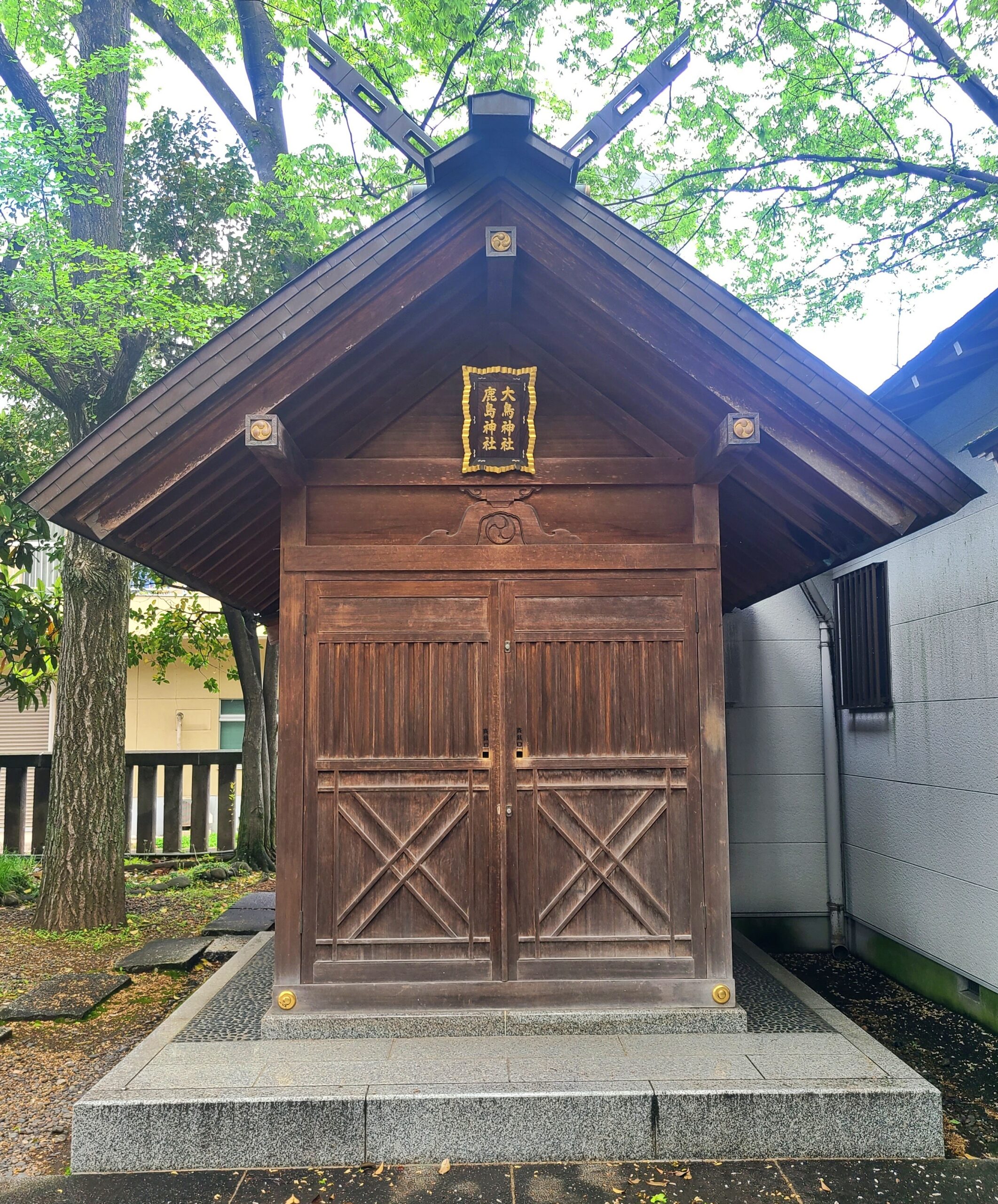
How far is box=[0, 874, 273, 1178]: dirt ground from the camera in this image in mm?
4383

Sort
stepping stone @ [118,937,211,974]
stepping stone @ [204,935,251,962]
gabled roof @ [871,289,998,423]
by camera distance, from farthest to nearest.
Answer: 1. stepping stone @ [204,935,251,962]
2. stepping stone @ [118,937,211,974]
3. gabled roof @ [871,289,998,423]

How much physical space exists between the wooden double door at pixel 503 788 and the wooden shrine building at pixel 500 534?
16mm

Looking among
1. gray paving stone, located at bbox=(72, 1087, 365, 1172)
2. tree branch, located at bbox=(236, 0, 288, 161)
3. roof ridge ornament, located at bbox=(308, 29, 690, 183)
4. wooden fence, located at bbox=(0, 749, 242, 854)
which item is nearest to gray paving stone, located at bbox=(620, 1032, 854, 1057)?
gray paving stone, located at bbox=(72, 1087, 365, 1172)

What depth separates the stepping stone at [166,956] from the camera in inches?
273

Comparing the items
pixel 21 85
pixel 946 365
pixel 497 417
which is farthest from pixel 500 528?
pixel 21 85

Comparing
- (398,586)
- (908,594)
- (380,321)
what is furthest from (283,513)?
(908,594)

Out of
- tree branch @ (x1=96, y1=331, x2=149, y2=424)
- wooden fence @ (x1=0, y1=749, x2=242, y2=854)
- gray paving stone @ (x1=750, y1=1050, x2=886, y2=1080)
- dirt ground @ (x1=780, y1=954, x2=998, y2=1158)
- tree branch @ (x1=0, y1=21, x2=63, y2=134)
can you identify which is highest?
tree branch @ (x1=0, y1=21, x2=63, y2=134)

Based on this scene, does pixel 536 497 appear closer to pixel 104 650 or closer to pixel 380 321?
pixel 380 321

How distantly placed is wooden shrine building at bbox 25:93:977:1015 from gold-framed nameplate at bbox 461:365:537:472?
2 cm

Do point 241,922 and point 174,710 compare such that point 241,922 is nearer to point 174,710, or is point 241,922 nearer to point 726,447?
point 726,447

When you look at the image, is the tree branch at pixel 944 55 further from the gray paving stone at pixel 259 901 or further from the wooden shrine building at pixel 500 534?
the gray paving stone at pixel 259 901

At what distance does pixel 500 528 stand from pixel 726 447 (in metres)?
1.33

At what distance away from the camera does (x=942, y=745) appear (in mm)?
6359

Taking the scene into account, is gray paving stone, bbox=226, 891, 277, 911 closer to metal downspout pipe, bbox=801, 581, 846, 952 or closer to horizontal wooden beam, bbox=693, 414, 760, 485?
metal downspout pipe, bbox=801, 581, 846, 952
